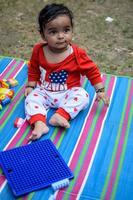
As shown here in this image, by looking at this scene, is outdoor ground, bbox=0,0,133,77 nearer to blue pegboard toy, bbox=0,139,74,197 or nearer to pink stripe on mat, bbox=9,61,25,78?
pink stripe on mat, bbox=9,61,25,78

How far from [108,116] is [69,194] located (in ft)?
2.34

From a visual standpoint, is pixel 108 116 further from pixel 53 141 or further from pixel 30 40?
pixel 30 40

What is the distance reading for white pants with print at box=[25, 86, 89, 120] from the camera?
2238 mm

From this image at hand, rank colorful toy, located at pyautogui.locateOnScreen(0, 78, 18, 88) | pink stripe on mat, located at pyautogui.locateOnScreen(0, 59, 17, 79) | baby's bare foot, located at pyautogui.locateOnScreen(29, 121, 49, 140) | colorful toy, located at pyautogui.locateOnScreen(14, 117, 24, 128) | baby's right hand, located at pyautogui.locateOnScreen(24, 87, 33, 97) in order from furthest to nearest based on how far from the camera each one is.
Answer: pink stripe on mat, located at pyautogui.locateOnScreen(0, 59, 17, 79)
colorful toy, located at pyautogui.locateOnScreen(0, 78, 18, 88)
baby's right hand, located at pyautogui.locateOnScreen(24, 87, 33, 97)
colorful toy, located at pyautogui.locateOnScreen(14, 117, 24, 128)
baby's bare foot, located at pyautogui.locateOnScreen(29, 121, 49, 140)

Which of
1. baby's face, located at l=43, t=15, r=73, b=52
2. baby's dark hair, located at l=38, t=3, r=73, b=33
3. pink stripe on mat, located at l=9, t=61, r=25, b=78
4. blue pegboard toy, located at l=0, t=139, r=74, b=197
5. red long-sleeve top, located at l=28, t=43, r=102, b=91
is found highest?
baby's dark hair, located at l=38, t=3, r=73, b=33

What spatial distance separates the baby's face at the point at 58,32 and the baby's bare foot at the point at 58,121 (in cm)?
44

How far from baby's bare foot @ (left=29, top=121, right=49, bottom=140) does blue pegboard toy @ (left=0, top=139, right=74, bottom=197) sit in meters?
0.05

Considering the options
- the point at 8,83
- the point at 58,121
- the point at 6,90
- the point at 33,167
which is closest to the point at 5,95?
the point at 6,90

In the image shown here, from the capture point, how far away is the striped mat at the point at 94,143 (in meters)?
1.77

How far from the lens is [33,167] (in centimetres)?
189

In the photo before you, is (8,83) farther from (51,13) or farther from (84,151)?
(84,151)

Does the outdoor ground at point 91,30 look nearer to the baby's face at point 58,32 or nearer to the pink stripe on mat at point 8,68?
the pink stripe on mat at point 8,68

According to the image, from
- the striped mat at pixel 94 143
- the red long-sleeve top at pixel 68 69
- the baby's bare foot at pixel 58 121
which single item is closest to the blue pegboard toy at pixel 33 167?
the striped mat at pixel 94 143

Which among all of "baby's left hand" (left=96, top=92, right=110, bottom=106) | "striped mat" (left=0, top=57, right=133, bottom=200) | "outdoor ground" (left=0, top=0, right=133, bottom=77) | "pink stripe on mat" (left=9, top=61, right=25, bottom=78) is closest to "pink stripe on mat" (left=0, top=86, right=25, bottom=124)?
"striped mat" (left=0, top=57, right=133, bottom=200)
